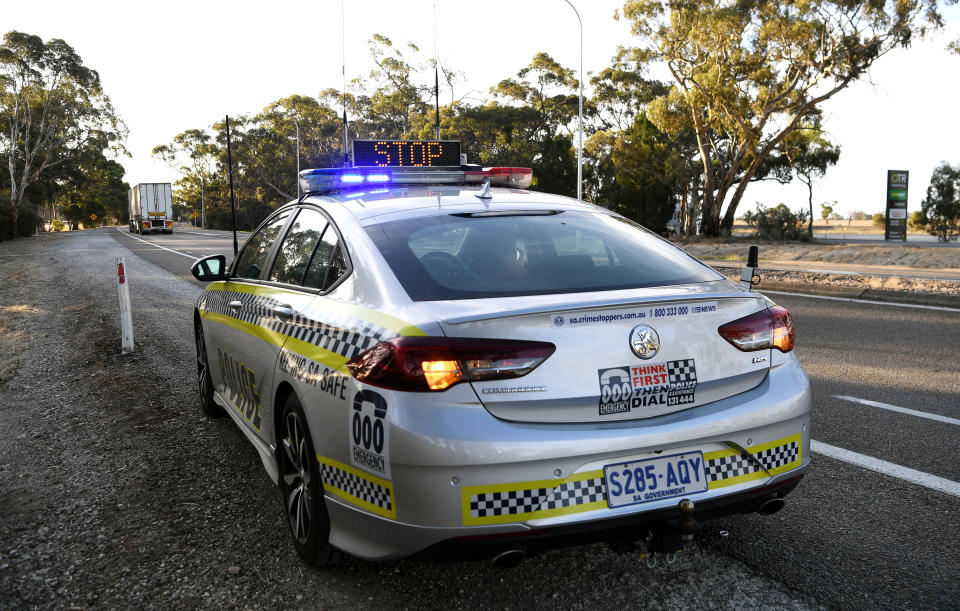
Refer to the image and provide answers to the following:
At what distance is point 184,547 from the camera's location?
3.49 metres

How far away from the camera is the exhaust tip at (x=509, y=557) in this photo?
2475mm

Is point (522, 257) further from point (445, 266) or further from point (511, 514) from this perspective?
point (511, 514)

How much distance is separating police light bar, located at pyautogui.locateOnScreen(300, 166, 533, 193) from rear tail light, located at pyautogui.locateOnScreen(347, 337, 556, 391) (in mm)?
1511

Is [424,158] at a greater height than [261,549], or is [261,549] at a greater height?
[424,158]

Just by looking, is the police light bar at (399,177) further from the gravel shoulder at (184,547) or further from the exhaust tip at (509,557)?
the exhaust tip at (509,557)

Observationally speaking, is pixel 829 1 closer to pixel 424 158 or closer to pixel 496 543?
pixel 424 158

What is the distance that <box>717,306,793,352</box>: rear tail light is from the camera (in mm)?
2855

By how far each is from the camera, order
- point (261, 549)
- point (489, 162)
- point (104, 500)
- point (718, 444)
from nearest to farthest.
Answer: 1. point (718, 444)
2. point (261, 549)
3. point (104, 500)
4. point (489, 162)

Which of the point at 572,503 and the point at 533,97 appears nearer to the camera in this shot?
the point at 572,503

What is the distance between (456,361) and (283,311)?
52.8 inches

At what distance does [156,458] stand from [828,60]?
91.1 feet

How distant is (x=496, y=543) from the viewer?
2.46 metres

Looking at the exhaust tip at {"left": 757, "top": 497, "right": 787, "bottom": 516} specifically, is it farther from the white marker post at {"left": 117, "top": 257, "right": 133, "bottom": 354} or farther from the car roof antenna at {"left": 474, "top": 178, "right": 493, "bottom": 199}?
the white marker post at {"left": 117, "top": 257, "right": 133, "bottom": 354}

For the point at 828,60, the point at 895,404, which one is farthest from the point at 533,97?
the point at 895,404
